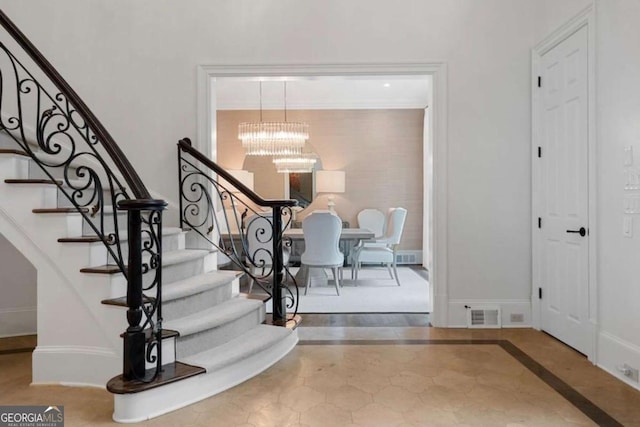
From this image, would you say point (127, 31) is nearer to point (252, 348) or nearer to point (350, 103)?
point (252, 348)

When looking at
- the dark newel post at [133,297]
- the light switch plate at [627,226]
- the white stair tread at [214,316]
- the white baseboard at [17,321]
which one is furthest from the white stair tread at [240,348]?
the light switch plate at [627,226]

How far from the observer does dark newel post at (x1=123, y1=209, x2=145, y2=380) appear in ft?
7.01

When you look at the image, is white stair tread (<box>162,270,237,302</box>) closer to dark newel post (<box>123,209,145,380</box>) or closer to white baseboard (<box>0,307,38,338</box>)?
dark newel post (<box>123,209,145,380</box>)

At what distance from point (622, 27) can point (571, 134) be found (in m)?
0.82

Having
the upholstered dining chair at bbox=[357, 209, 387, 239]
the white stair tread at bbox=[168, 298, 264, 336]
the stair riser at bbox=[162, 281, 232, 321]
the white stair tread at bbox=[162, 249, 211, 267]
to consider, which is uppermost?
the upholstered dining chair at bbox=[357, 209, 387, 239]

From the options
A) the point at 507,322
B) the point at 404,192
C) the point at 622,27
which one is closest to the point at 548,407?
the point at 507,322

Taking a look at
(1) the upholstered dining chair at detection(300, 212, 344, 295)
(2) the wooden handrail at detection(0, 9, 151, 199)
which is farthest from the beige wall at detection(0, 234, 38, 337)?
(1) the upholstered dining chair at detection(300, 212, 344, 295)

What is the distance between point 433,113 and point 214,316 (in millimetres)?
2636

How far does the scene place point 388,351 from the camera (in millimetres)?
3201

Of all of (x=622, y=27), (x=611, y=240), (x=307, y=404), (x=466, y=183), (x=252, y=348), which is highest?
(x=622, y=27)

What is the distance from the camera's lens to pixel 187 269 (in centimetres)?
311

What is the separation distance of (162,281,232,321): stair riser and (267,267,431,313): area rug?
139cm

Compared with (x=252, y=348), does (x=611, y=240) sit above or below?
above

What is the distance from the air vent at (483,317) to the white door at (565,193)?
1.26 feet
